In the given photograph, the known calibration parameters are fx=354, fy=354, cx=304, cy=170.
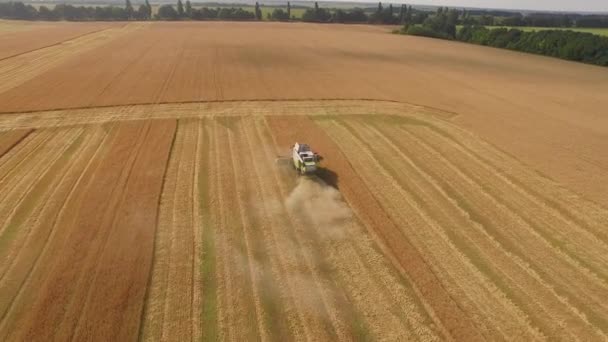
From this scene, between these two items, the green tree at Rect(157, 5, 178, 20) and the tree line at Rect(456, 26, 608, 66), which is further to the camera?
the green tree at Rect(157, 5, 178, 20)

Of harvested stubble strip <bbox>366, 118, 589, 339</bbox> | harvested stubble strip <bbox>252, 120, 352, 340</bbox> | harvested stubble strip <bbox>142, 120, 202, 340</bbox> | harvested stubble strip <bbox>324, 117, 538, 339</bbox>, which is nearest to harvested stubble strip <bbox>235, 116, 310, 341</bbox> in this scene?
harvested stubble strip <bbox>252, 120, 352, 340</bbox>

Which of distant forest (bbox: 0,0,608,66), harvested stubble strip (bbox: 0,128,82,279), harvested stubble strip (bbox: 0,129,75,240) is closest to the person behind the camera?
harvested stubble strip (bbox: 0,128,82,279)

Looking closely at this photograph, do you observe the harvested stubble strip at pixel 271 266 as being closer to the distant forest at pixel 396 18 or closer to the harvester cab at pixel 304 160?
the harvester cab at pixel 304 160

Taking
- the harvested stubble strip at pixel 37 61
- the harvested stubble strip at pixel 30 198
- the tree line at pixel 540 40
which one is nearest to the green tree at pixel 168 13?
the harvested stubble strip at pixel 37 61

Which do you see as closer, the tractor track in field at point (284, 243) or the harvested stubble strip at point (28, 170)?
the tractor track in field at point (284, 243)

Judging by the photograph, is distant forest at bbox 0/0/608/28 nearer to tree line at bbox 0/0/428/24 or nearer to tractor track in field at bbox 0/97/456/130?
tree line at bbox 0/0/428/24

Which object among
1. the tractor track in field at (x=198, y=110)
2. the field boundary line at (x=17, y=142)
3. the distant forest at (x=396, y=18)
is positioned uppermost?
the distant forest at (x=396, y=18)

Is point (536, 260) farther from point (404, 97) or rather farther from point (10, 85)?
point (10, 85)

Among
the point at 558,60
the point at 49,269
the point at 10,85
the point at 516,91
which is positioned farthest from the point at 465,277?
the point at 558,60
